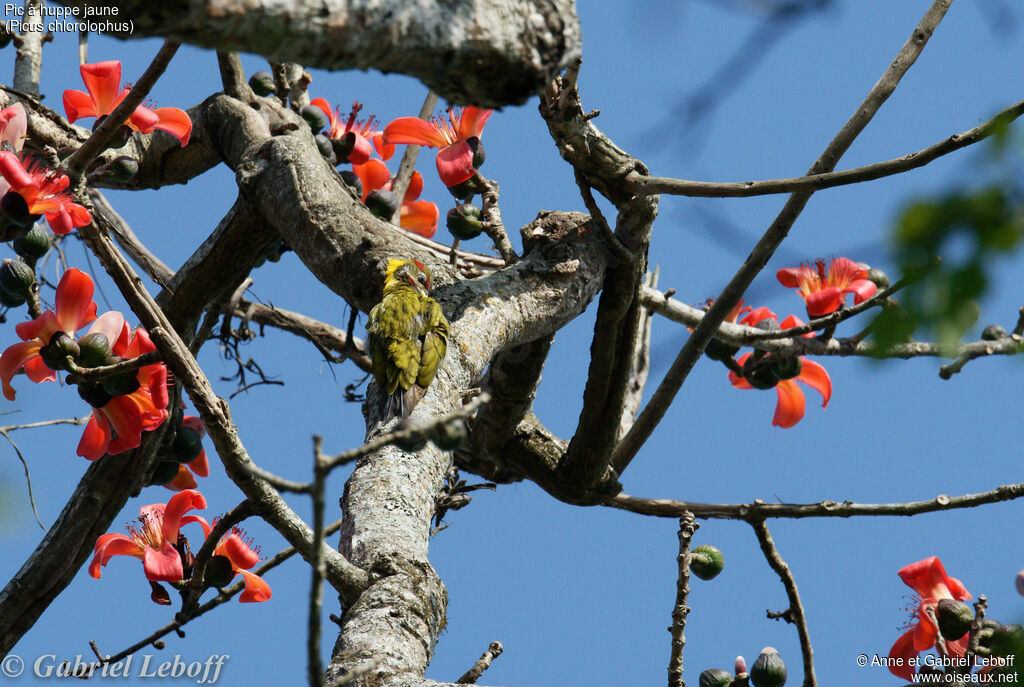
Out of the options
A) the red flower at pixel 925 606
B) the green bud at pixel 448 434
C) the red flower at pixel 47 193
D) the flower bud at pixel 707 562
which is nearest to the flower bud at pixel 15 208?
the red flower at pixel 47 193

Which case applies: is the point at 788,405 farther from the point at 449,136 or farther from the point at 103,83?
the point at 103,83

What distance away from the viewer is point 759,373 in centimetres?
373

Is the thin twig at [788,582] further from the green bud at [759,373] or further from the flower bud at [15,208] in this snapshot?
the flower bud at [15,208]

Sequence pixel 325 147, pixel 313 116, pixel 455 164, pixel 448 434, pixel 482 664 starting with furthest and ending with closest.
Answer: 1. pixel 313 116
2. pixel 325 147
3. pixel 455 164
4. pixel 482 664
5. pixel 448 434

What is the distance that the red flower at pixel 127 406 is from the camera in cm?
257

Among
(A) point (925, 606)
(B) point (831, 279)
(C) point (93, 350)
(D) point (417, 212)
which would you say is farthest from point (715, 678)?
(D) point (417, 212)

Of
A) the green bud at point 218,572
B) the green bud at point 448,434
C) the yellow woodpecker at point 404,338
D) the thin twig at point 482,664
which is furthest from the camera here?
the green bud at point 218,572

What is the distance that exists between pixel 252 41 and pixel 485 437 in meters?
2.44

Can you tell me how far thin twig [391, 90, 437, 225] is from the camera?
4.20 meters

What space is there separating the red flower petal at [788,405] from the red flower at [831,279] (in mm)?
413

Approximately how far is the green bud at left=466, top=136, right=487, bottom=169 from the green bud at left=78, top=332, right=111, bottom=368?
1.35 m

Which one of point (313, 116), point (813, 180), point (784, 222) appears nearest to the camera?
point (813, 180)

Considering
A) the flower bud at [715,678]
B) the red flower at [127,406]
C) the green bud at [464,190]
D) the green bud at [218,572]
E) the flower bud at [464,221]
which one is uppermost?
the green bud at [464,190]

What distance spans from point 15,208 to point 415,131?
53.1 inches
